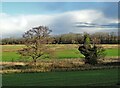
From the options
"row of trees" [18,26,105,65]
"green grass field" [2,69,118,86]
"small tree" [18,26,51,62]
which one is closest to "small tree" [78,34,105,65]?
"row of trees" [18,26,105,65]

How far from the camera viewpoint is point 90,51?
40906 millimetres

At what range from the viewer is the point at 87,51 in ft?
133

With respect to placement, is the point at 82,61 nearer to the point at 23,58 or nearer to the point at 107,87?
the point at 23,58

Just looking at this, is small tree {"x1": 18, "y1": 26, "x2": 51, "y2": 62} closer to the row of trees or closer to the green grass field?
the row of trees

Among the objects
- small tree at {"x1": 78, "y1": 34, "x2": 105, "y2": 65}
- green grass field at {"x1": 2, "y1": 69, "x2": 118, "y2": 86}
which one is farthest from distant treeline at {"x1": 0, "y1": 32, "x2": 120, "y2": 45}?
green grass field at {"x1": 2, "y1": 69, "x2": 118, "y2": 86}

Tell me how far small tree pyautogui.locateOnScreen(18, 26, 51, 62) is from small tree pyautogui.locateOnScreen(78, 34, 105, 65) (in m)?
4.65

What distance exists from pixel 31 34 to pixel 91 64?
8.47 metres

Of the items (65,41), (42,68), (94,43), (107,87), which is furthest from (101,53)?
(107,87)

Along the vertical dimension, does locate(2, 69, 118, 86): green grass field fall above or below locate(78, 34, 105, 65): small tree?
below

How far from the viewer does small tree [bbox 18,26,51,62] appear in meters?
39.6

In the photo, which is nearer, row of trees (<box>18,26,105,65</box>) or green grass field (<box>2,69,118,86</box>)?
green grass field (<box>2,69,118,86</box>)

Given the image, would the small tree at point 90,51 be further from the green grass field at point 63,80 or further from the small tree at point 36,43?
the green grass field at point 63,80

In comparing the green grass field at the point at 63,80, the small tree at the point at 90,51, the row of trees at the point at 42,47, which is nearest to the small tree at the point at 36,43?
the row of trees at the point at 42,47

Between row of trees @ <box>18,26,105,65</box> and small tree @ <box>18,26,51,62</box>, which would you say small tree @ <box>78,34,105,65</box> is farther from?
small tree @ <box>18,26,51,62</box>
